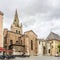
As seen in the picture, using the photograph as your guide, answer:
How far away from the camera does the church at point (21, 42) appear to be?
75.1 metres

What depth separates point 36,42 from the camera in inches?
3575

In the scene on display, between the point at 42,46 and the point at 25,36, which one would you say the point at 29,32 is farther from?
the point at 42,46

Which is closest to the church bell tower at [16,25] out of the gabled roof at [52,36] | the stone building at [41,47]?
the gabled roof at [52,36]

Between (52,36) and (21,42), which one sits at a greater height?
(52,36)

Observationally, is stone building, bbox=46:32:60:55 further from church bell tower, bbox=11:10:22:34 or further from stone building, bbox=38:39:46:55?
church bell tower, bbox=11:10:22:34

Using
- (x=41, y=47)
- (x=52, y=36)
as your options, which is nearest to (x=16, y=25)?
(x=52, y=36)

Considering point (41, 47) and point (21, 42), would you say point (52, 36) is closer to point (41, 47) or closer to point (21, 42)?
point (41, 47)

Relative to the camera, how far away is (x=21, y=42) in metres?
82.8

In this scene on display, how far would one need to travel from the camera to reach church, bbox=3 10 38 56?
7514 centimetres

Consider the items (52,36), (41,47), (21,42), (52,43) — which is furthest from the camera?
(52,36)

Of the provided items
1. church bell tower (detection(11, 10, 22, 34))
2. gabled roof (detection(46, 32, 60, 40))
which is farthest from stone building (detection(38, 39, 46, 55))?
church bell tower (detection(11, 10, 22, 34))

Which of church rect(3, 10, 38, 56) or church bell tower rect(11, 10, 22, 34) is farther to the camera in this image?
church bell tower rect(11, 10, 22, 34)

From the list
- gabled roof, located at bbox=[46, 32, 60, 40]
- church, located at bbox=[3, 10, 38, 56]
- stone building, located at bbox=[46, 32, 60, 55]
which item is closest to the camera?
church, located at bbox=[3, 10, 38, 56]

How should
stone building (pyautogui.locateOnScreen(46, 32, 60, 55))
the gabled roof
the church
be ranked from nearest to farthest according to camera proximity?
the church, stone building (pyautogui.locateOnScreen(46, 32, 60, 55)), the gabled roof
